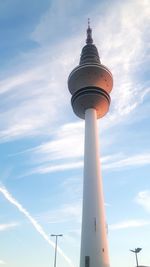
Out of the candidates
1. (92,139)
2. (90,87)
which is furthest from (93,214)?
(90,87)

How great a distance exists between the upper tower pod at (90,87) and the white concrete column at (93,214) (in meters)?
7.46

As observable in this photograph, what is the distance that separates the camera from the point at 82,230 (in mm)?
48906

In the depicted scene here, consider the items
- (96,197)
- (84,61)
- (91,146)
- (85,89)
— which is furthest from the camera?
(84,61)

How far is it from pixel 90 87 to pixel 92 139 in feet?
35.8

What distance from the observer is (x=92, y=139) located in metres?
56.9

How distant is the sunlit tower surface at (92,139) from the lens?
46.9 meters

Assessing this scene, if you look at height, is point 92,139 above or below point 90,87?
below

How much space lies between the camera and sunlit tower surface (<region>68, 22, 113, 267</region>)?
46875mm

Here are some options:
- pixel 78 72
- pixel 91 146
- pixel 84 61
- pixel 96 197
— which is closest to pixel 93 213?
pixel 96 197

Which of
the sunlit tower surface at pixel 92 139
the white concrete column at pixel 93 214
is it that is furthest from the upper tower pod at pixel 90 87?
the white concrete column at pixel 93 214

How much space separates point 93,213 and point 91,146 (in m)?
12.7

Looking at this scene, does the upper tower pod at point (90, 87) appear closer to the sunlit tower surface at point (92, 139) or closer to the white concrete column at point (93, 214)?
the sunlit tower surface at point (92, 139)

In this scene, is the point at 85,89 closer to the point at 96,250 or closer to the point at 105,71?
the point at 105,71

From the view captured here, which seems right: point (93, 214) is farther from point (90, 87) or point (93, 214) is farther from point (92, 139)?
point (90, 87)
